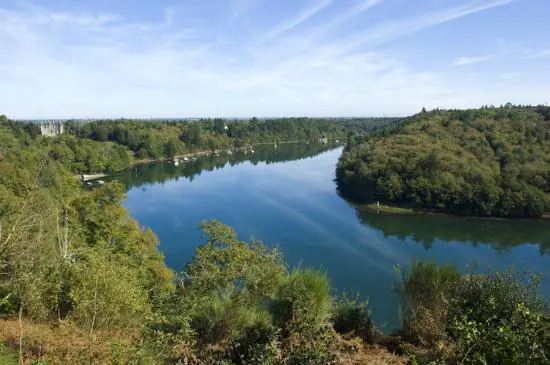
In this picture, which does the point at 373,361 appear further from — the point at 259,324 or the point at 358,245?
the point at 358,245

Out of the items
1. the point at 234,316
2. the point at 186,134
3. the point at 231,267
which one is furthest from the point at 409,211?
the point at 186,134

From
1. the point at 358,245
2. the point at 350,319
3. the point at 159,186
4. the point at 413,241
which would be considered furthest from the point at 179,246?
the point at 159,186

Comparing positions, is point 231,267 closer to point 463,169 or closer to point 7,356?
point 7,356

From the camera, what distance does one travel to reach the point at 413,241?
25.5 meters

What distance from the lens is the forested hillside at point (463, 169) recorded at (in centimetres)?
3039

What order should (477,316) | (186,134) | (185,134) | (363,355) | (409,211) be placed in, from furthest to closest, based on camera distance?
(185,134) < (186,134) < (409,211) < (363,355) < (477,316)

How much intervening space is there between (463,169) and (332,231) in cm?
1408

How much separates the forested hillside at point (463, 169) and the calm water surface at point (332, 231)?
173 centimetres

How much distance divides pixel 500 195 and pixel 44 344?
31889mm

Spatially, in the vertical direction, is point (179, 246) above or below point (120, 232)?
below

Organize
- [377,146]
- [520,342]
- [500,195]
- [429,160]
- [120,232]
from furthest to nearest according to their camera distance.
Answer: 1. [377,146]
2. [429,160]
3. [500,195]
4. [120,232]
5. [520,342]

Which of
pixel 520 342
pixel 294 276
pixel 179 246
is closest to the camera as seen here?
pixel 520 342

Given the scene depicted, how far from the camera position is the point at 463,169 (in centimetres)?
3359

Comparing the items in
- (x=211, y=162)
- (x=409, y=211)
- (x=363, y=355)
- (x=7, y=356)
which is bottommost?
(x=409, y=211)
